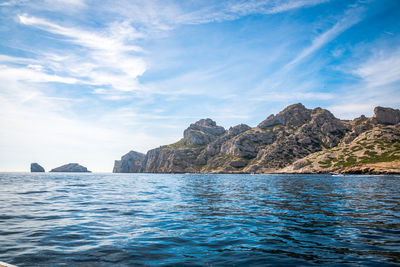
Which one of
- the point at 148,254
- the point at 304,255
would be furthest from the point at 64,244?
the point at 304,255

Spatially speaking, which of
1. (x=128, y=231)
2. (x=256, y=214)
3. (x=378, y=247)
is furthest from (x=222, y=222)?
(x=378, y=247)

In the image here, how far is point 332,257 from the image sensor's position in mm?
10172

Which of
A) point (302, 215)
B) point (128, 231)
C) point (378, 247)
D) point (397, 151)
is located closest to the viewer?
point (378, 247)

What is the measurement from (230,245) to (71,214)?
15.4 metres

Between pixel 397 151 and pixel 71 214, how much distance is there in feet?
825

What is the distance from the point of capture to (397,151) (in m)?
196

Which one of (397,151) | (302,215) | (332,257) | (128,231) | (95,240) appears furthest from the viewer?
(397,151)

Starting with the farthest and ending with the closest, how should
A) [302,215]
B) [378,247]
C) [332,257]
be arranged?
1. [302,215]
2. [378,247]
3. [332,257]

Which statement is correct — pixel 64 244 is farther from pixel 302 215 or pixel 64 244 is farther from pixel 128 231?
pixel 302 215

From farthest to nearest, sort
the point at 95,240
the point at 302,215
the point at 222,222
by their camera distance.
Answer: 1. the point at 302,215
2. the point at 222,222
3. the point at 95,240

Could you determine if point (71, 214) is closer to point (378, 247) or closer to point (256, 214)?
point (256, 214)

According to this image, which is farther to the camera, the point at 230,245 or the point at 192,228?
the point at 192,228

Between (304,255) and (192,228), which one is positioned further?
(192,228)

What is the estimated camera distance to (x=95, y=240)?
41.9ft
